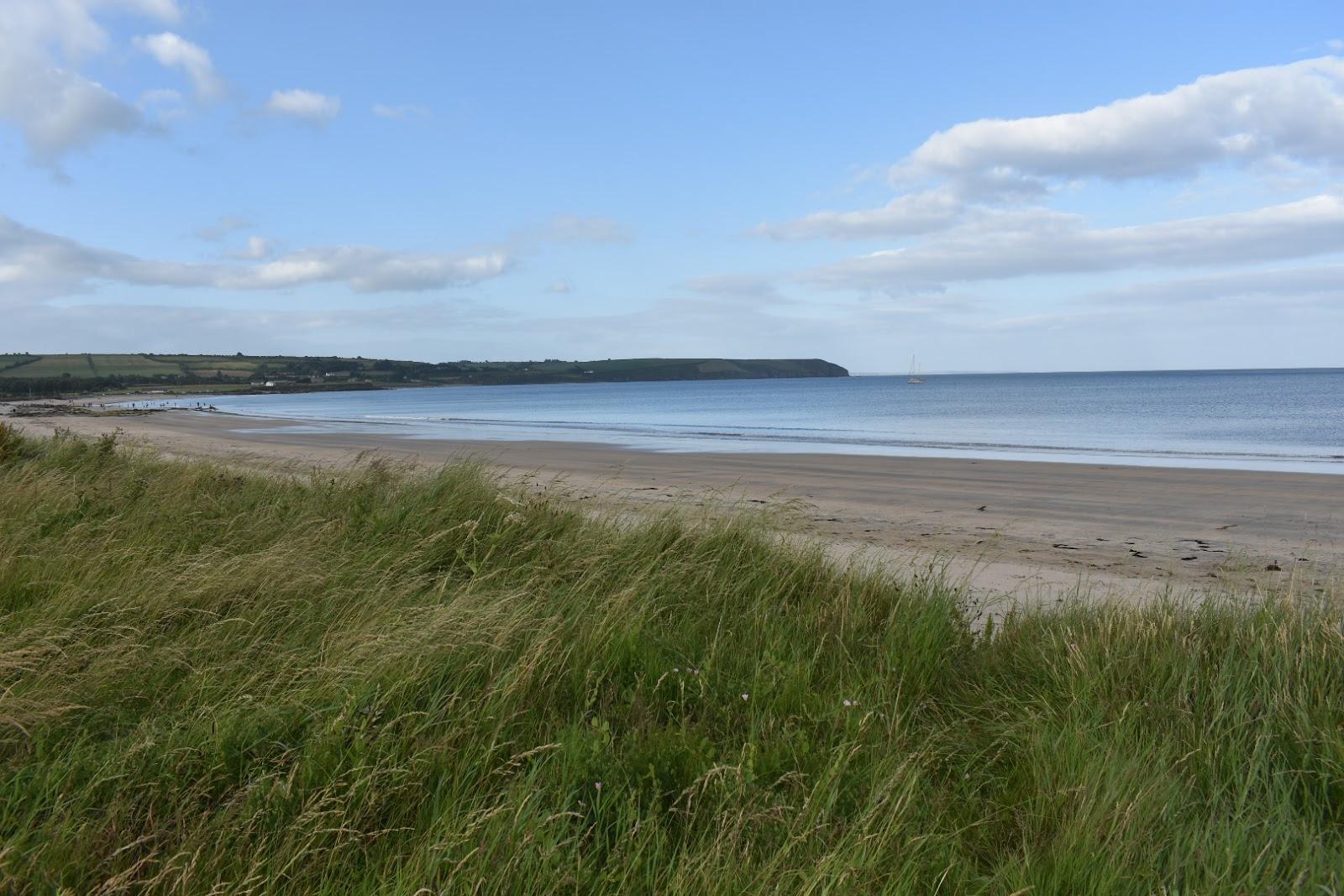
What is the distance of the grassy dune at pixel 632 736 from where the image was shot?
275cm

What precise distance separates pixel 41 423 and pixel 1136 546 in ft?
143

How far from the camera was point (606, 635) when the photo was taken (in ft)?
14.5

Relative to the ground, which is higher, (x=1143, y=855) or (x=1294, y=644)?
(x=1294, y=644)

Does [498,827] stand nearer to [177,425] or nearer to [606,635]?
[606,635]

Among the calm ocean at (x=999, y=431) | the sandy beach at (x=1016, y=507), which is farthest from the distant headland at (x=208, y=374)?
the sandy beach at (x=1016, y=507)

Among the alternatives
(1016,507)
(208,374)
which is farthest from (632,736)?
(208,374)

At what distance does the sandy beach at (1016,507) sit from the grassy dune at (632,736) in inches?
53.6

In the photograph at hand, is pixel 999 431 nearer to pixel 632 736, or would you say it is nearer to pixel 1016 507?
pixel 1016 507

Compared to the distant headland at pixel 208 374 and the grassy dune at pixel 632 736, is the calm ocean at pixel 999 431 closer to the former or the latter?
the grassy dune at pixel 632 736

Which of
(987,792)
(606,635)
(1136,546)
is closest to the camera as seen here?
(987,792)

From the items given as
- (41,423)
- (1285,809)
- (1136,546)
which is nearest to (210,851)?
(1285,809)

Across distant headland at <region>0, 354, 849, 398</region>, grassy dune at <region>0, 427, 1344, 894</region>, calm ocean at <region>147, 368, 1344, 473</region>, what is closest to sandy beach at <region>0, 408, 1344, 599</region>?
grassy dune at <region>0, 427, 1344, 894</region>

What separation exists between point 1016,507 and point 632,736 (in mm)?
12267

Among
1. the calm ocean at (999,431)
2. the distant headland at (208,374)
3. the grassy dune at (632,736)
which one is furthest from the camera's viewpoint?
the distant headland at (208,374)
